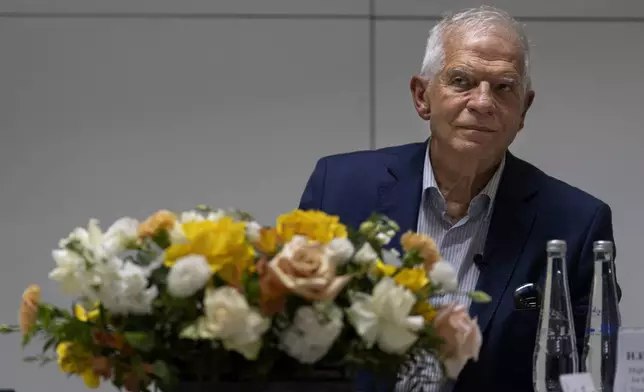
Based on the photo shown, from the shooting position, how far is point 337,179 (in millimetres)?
2529

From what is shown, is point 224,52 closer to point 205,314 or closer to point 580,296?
point 580,296

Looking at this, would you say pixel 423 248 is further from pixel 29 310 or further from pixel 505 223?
pixel 505 223

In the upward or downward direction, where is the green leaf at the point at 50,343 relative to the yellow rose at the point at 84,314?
downward

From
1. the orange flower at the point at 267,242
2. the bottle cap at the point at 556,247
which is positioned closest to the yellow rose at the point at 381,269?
the orange flower at the point at 267,242

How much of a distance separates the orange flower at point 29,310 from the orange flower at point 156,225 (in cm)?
16

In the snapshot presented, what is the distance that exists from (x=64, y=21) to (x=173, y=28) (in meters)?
0.39

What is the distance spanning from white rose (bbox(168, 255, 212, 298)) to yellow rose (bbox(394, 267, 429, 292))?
0.25m

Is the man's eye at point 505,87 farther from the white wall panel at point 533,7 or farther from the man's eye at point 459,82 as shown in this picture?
the white wall panel at point 533,7

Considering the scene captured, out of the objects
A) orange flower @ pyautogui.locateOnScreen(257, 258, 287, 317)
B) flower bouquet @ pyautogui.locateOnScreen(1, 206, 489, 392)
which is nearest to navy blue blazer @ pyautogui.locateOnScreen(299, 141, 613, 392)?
flower bouquet @ pyautogui.locateOnScreen(1, 206, 489, 392)

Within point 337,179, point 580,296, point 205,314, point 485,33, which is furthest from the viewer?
point 337,179

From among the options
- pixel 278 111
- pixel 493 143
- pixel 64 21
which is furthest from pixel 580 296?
pixel 64 21

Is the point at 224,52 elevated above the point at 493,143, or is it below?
above

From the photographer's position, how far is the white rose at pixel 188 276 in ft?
3.82

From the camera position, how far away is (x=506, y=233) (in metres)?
2.29
